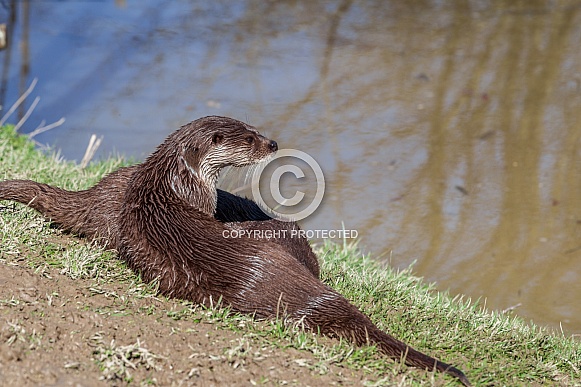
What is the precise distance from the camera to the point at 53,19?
9.33 m

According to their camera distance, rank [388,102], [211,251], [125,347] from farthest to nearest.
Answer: [388,102] < [211,251] < [125,347]

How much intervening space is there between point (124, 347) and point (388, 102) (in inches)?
185

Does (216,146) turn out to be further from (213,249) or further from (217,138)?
(213,249)

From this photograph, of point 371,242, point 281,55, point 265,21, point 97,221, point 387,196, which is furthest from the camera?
point 265,21

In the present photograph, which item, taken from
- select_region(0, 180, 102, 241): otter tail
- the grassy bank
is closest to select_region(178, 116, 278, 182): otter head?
the grassy bank

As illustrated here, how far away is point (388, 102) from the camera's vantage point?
757 cm

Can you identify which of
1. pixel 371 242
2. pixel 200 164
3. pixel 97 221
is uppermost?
pixel 200 164

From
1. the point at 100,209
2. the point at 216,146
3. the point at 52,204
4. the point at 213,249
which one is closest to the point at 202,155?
the point at 216,146

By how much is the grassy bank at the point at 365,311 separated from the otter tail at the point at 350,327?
46 mm

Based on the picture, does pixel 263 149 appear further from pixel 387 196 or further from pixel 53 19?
pixel 53 19

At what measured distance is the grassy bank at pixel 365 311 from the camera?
3.46m

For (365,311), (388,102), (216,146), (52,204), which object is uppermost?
(216,146)

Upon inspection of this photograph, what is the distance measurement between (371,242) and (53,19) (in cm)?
508

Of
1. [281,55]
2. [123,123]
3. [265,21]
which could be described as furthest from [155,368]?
[265,21]
